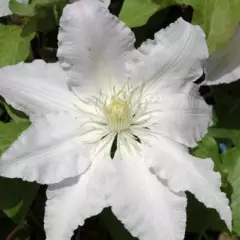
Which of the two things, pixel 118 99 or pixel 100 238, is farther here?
pixel 100 238

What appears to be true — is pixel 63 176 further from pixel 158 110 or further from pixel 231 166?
pixel 231 166

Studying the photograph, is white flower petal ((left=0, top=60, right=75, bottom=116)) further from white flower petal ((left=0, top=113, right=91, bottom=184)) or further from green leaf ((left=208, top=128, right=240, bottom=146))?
green leaf ((left=208, top=128, right=240, bottom=146))

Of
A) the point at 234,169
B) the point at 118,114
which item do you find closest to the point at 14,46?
the point at 118,114

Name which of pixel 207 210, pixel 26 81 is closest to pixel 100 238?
pixel 207 210

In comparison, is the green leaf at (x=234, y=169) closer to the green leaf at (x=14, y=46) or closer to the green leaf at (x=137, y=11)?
the green leaf at (x=137, y=11)

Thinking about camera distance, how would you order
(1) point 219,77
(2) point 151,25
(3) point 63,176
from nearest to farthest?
(3) point 63,176 → (1) point 219,77 → (2) point 151,25

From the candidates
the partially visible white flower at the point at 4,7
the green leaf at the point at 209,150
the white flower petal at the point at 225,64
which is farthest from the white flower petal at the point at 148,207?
the partially visible white flower at the point at 4,7

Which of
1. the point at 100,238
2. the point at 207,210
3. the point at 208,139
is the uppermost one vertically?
the point at 208,139
